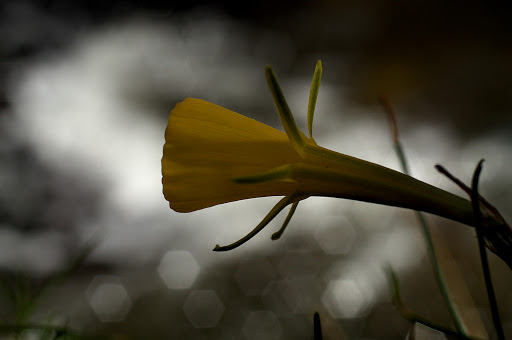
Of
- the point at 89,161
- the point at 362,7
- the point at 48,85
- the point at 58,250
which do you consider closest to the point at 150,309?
the point at 58,250

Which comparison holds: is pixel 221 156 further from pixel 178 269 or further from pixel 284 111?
pixel 178 269

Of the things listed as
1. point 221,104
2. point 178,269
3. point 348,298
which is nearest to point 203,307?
point 178,269

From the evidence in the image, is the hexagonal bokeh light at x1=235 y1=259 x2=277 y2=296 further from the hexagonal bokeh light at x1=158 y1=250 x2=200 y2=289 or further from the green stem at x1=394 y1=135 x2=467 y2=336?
the green stem at x1=394 y1=135 x2=467 y2=336

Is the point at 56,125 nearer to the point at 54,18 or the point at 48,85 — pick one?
the point at 48,85

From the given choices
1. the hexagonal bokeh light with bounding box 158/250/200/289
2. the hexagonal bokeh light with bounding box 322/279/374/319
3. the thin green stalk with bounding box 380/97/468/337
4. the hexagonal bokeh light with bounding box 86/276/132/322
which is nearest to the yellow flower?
the thin green stalk with bounding box 380/97/468/337

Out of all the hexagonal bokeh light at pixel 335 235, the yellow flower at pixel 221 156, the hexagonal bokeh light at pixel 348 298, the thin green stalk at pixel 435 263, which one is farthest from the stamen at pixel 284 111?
the hexagonal bokeh light at pixel 335 235

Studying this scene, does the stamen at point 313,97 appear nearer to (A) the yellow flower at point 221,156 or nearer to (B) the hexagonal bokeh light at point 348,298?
(A) the yellow flower at point 221,156
